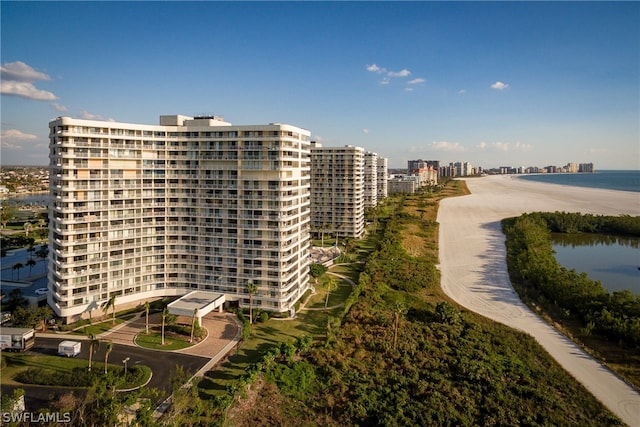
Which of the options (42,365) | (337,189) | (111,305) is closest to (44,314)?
(111,305)

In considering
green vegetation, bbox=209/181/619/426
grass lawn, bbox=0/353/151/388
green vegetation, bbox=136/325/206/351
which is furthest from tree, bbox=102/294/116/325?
green vegetation, bbox=209/181/619/426

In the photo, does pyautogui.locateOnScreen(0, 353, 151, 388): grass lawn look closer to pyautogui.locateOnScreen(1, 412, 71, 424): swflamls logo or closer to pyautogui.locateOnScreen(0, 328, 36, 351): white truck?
pyautogui.locateOnScreen(0, 328, 36, 351): white truck

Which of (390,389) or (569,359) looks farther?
(569,359)

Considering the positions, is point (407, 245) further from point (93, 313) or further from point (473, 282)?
point (93, 313)

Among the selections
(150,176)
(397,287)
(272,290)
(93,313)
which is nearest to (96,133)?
(150,176)

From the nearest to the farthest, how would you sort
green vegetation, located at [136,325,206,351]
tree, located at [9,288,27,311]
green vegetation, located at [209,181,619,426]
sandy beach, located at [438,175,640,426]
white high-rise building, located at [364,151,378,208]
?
green vegetation, located at [209,181,619,426] < sandy beach, located at [438,175,640,426] < green vegetation, located at [136,325,206,351] < tree, located at [9,288,27,311] < white high-rise building, located at [364,151,378,208]

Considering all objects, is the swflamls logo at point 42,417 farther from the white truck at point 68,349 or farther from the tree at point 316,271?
the tree at point 316,271
